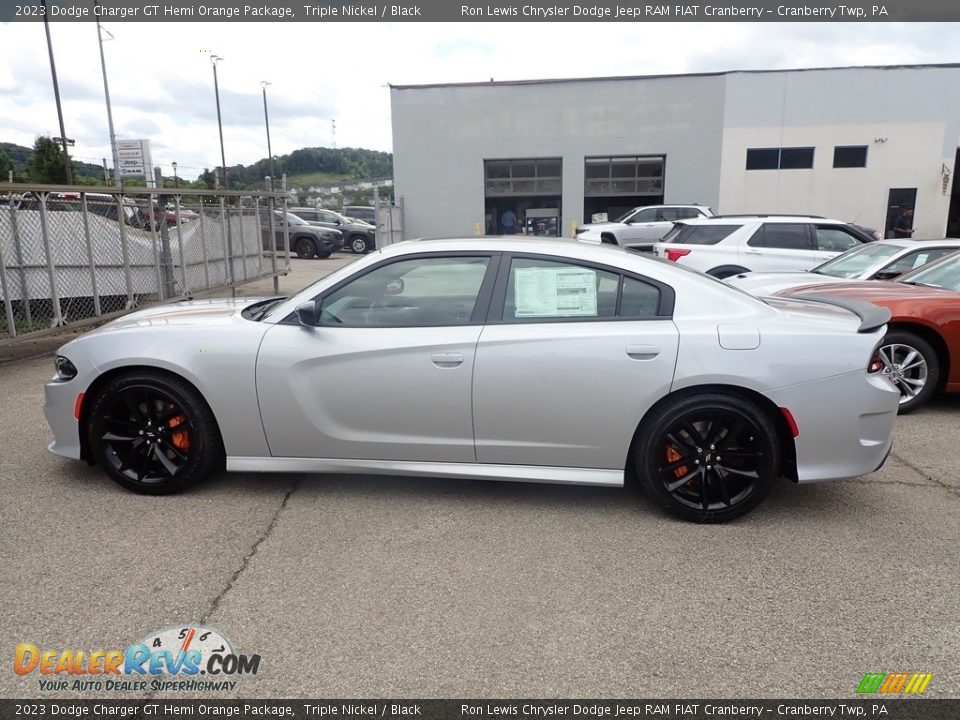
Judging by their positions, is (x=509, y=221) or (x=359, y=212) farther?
(x=359, y=212)

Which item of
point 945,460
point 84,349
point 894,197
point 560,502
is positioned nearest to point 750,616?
point 560,502

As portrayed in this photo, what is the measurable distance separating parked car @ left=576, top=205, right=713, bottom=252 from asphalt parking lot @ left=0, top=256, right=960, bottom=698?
1372 cm

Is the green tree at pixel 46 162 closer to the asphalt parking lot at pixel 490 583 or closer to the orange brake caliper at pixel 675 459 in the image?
the asphalt parking lot at pixel 490 583

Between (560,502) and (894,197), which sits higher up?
(894,197)

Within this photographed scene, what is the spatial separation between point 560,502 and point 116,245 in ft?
23.8

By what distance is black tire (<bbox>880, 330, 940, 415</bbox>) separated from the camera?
18.3 feet

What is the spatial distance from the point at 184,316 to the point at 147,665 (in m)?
2.19

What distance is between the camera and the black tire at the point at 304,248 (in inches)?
867

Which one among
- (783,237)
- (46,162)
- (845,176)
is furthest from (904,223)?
(46,162)

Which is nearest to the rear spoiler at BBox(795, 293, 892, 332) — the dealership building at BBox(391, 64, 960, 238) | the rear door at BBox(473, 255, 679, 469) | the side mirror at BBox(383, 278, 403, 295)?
the rear door at BBox(473, 255, 679, 469)

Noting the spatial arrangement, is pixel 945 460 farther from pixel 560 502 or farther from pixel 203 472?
pixel 203 472

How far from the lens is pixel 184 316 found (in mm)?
4098

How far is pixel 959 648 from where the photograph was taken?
2602mm

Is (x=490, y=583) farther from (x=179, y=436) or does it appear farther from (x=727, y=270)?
(x=727, y=270)
